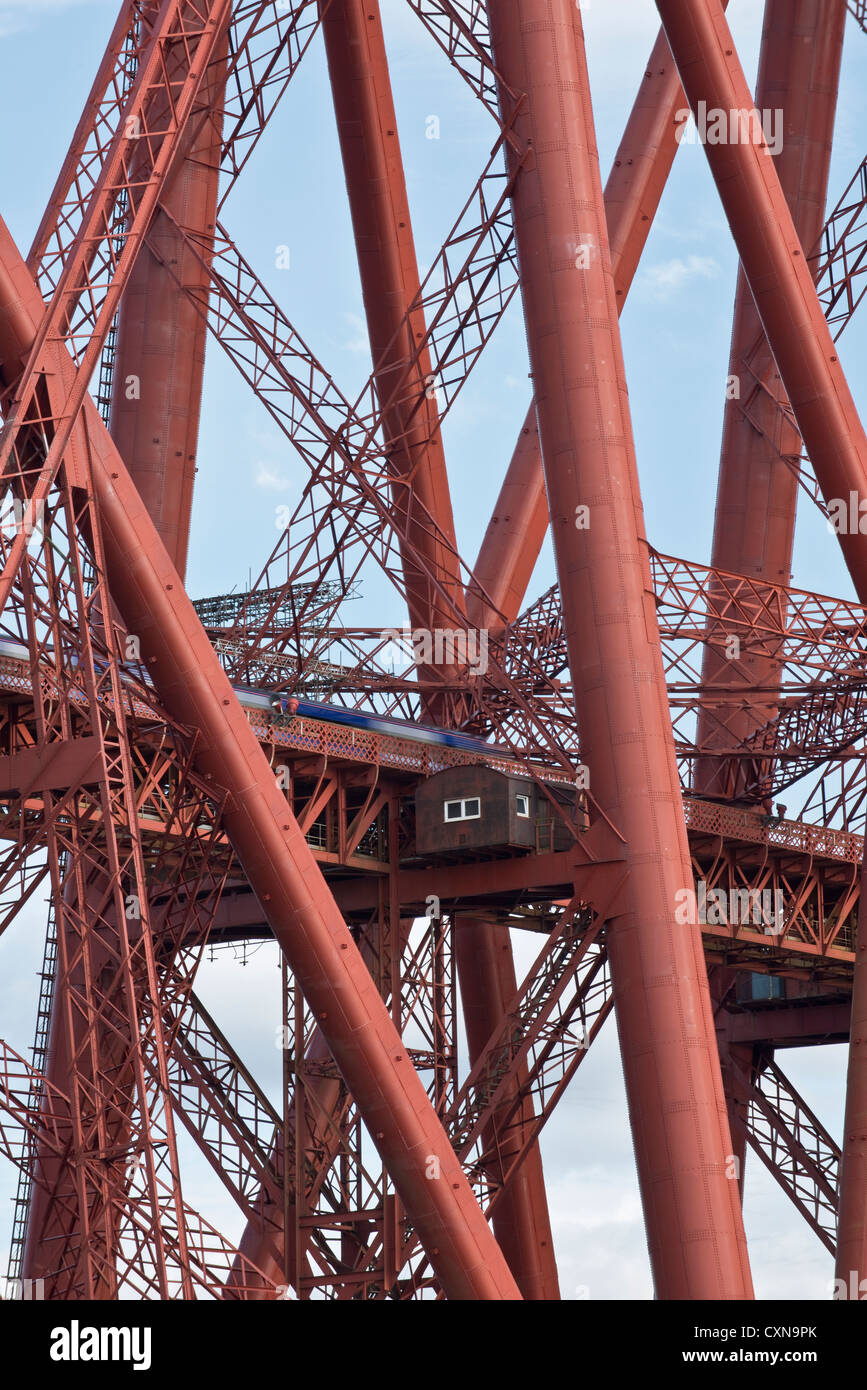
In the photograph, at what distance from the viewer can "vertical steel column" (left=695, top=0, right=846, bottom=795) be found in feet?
160

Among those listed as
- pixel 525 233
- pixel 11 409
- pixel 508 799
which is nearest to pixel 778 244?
pixel 525 233

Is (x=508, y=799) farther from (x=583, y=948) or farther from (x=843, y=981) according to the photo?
(x=843, y=981)

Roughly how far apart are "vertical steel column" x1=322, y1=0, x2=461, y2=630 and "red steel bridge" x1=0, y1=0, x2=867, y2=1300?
90 millimetres

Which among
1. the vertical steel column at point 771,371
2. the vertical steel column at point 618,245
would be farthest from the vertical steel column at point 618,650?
the vertical steel column at point 771,371

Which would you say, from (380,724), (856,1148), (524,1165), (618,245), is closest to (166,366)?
(380,724)

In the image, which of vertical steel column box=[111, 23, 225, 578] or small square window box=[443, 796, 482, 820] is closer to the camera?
small square window box=[443, 796, 482, 820]

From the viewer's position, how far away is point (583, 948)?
109ft

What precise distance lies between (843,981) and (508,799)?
19.3 m

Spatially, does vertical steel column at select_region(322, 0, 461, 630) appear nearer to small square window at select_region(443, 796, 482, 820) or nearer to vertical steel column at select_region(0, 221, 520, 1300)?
small square window at select_region(443, 796, 482, 820)

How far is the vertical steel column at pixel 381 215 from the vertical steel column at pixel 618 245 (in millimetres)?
3814

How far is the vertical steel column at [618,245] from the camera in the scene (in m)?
48.6

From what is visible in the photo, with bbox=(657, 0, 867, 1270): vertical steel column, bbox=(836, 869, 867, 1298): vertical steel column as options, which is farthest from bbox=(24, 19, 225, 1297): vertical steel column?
bbox=(836, 869, 867, 1298): vertical steel column

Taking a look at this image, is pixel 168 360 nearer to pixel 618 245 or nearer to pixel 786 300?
pixel 786 300

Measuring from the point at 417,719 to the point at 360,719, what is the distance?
5.04 meters
